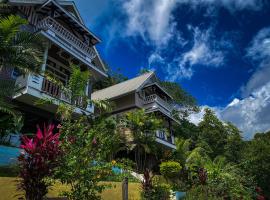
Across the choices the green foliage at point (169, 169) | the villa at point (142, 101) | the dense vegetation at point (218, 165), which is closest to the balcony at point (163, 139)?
the villa at point (142, 101)

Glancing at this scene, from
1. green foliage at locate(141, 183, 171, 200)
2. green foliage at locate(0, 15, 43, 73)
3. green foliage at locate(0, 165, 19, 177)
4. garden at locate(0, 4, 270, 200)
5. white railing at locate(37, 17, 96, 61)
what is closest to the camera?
garden at locate(0, 4, 270, 200)

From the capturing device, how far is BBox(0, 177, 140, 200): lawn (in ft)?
25.9

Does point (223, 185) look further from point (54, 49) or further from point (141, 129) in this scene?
point (54, 49)

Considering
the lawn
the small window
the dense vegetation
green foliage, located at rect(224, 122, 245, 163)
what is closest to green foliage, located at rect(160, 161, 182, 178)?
the dense vegetation

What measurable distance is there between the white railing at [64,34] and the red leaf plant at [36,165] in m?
12.2

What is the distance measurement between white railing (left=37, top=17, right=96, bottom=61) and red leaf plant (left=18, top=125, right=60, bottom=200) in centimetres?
1220

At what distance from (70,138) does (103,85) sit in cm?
3384

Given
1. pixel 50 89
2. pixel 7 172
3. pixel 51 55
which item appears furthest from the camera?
pixel 51 55

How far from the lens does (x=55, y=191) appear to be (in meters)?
9.45

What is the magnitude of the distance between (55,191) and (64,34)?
1225 centimetres

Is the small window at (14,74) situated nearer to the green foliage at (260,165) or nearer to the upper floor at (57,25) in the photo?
the upper floor at (57,25)

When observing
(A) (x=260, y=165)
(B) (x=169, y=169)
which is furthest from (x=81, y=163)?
(A) (x=260, y=165)

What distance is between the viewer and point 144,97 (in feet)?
96.7

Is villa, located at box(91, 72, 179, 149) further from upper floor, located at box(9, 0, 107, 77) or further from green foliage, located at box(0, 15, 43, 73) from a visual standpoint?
green foliage, located at box(0, 15, 43, 73)
